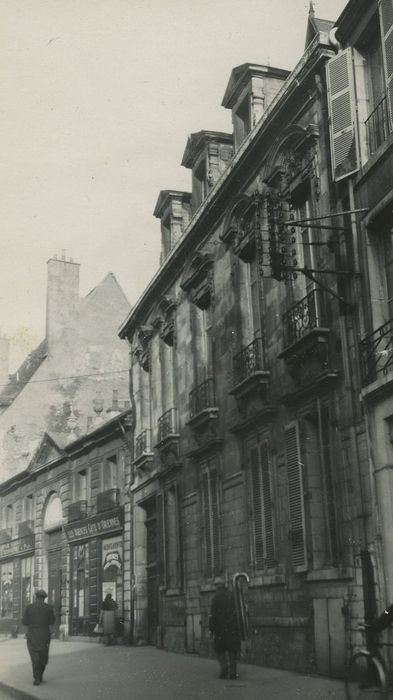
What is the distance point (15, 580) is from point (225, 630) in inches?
1053

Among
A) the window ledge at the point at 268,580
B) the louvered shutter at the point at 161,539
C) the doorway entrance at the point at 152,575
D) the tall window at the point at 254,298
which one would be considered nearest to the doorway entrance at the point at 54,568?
the doorway entrance at the point at 152,575

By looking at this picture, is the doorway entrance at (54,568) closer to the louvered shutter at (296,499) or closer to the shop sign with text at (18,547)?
the shop sign with text at (18,547)

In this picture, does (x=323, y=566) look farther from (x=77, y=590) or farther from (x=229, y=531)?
(x=77, y=590)

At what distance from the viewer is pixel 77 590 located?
29984 millimetres

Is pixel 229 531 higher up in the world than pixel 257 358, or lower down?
lower down

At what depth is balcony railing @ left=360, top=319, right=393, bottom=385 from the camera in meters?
11.8

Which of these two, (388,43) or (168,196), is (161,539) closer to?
(168,196)

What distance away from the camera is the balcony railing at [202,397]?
18391 millimetres

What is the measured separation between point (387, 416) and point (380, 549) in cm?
170

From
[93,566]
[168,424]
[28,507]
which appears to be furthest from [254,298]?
[28,507]

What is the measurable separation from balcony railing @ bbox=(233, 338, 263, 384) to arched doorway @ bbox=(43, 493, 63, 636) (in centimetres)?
1776

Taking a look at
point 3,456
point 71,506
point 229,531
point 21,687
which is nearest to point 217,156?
point 229,531

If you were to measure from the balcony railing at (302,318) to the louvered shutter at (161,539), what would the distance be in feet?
27.1

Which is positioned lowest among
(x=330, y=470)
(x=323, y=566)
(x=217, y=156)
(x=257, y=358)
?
(x=323, y=566)
